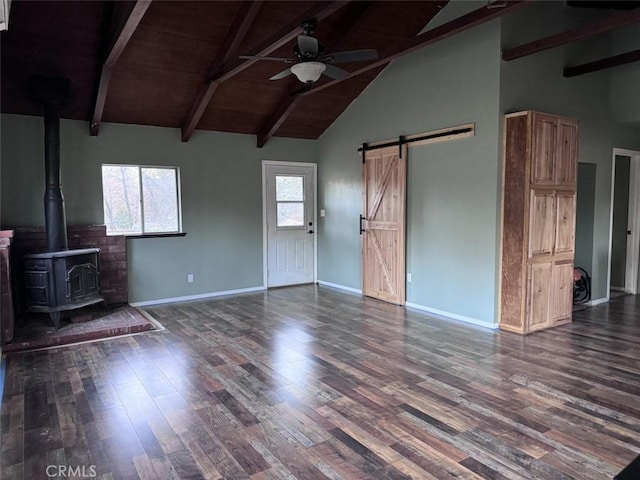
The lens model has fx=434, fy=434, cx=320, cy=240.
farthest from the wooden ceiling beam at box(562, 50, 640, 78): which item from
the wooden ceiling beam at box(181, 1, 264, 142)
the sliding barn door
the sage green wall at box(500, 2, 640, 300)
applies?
the wooden ceiling beam at box(181, 1, 264, 142)

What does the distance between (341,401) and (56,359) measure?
275 cm

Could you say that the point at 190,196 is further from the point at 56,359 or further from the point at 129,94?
the point at 56,359

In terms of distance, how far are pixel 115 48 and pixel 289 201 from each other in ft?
12.5

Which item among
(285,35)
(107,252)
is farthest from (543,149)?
(107,252)

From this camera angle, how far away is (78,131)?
5.63 meters

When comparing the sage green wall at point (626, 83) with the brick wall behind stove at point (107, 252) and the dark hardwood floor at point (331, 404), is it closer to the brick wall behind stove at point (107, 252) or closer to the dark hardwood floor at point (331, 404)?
the dark hardwood floor at point (331, 404)

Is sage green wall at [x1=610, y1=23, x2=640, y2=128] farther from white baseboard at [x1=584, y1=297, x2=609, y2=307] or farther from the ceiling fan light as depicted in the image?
the ceiling fan light

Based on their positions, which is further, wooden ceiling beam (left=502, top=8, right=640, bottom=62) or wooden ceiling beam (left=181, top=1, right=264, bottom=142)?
wooden ceiling beam (left=181, top=1, right=264, bottom=142)

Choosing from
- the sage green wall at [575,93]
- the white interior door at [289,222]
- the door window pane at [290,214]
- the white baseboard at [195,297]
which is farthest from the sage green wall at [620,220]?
the white baseboard at [195,297]

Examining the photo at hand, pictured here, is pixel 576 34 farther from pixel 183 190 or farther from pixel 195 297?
pixel 195 297

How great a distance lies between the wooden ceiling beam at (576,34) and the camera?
11.8 feet

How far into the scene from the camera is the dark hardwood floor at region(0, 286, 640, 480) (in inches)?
95.0

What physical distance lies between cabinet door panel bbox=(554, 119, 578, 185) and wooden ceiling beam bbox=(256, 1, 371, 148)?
8.64ft

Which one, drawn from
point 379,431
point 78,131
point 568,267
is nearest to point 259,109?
point 78,131
